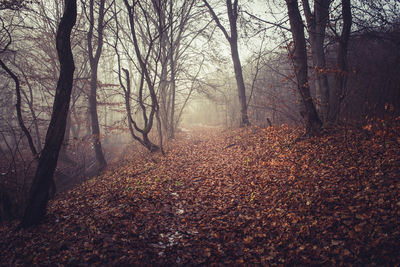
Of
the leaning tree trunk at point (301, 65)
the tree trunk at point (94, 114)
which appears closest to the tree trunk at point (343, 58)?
the leaning tree trunk at point (301, 65)

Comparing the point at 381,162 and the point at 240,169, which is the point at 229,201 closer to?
the point at 240,169

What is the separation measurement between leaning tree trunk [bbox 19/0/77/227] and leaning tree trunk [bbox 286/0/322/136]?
679 centimetres

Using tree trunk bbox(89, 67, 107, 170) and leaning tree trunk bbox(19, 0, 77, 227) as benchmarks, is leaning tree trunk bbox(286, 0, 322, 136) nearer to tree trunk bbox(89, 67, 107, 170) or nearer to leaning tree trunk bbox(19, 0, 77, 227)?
leaning tree trunk bbox(19, 0, 77, 227)

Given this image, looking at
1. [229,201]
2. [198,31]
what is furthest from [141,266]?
[198,31]

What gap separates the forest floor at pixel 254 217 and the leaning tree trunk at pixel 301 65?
2.03 feet

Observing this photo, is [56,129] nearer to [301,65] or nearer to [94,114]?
[301,65]

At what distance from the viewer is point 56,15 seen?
13305 mm

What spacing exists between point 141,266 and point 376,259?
353 cm

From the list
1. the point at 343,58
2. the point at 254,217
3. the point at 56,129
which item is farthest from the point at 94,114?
the point at 343,58

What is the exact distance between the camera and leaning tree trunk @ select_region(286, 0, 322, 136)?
23.2ft

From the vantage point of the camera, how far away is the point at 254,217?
4.43m

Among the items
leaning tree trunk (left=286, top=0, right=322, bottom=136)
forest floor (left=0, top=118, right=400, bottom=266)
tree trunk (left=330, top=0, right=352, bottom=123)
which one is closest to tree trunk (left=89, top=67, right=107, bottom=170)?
forest floor (left=0, top=118, right=400, bottom=266)

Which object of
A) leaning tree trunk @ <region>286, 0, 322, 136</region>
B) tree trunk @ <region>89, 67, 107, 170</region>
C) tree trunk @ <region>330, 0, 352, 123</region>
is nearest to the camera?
tree trunk @ <region>330, 0, 352, 123</region>

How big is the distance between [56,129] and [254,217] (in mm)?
5031
